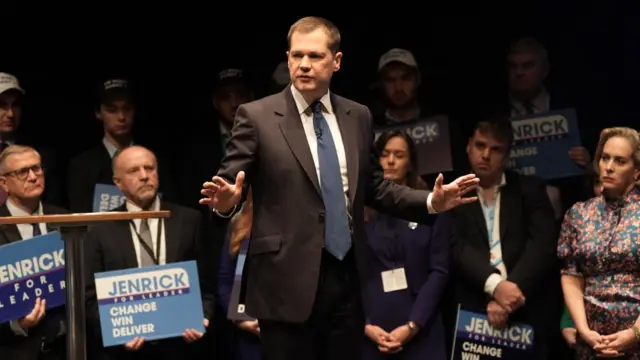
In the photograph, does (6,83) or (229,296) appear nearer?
(229,296)

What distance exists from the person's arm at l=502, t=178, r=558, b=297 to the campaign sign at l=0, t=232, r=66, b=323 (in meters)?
2.19

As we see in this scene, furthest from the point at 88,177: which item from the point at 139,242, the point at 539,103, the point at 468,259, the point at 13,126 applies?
the point at 539,103

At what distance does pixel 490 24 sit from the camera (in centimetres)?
703

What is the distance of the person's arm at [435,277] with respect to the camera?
18.3ft

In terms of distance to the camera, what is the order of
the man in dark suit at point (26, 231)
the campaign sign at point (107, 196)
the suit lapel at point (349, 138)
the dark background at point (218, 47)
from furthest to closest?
the dark background at point (218, 47) → the campaign sign at point (107, 196) → the man in dark suit at point (26, 231) → the suit lapel at point (349, 138)

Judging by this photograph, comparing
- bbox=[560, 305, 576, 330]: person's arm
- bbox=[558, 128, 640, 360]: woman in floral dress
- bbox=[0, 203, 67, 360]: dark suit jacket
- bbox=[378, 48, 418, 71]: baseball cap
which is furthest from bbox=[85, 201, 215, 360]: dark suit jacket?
bbox=[558, 128, 640, 360]: woman in floral dress

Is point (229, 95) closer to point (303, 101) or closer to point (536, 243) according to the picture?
point (536, 243)

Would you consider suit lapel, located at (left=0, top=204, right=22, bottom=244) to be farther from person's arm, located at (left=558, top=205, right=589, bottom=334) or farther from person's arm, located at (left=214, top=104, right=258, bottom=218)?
person's arm, located at (left=558, top=205, right=589, bottom=334)

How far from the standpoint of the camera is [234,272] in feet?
19.0

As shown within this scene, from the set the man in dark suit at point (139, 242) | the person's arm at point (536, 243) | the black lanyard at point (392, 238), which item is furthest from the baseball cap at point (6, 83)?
the person's arm at point (536, 243)

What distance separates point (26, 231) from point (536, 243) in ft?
8.18

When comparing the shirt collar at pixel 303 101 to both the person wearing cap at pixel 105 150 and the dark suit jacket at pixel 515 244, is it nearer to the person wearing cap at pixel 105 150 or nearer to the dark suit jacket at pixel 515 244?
the dark suit jacket at pixel 515 244

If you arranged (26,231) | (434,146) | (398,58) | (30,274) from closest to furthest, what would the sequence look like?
(30,274)
(26,231)
(434,146)
(398,58)

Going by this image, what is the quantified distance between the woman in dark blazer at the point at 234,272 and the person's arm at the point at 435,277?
79cm
